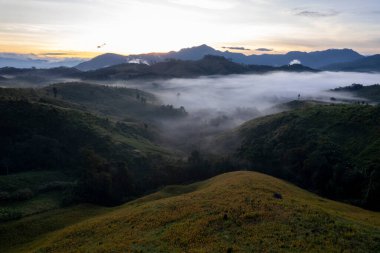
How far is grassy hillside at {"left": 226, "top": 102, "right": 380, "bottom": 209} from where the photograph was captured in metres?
130

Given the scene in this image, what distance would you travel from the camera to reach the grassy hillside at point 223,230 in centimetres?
4744

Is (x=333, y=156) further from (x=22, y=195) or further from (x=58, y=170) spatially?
(x=58, y=170)

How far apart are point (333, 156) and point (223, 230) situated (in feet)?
368

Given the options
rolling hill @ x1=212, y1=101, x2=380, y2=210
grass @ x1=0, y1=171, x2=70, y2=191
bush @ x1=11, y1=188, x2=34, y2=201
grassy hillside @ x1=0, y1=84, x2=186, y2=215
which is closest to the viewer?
bush @ x1=11, y1=188, x2=34, y2=201

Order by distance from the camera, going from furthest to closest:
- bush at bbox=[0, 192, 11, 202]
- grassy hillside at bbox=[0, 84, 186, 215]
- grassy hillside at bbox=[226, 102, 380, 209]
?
grassy hillside at bbox=[226, 102, 380, 209] → grassy hillside at bbox=[0, 84, 186, 215] → bush at bbox=[0, 192, 11, 202]

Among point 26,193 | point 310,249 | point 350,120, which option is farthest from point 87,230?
point 350,120

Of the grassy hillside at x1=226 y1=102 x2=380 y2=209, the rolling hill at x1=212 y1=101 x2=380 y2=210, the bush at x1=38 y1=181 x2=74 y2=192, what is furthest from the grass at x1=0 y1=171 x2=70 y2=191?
the grassy hillside at x1=226 y1=102 x2=380 y2=209

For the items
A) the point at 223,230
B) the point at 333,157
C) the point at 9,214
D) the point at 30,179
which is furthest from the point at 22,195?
the point at 333,157

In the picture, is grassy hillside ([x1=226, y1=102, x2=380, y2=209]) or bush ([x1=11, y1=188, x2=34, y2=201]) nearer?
bush ([x1=11, y1=188, x2=34, y2=201])

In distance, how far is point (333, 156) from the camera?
151625mm

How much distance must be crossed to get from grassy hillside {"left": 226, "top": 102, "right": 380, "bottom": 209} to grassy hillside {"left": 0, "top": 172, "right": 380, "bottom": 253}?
65.0m

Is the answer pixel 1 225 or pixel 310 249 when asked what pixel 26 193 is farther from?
pixel 310 249

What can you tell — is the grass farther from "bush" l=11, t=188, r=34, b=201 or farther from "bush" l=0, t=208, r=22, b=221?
"bush" l=0, t=208, r=22, b=221

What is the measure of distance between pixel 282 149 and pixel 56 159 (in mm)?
111188
